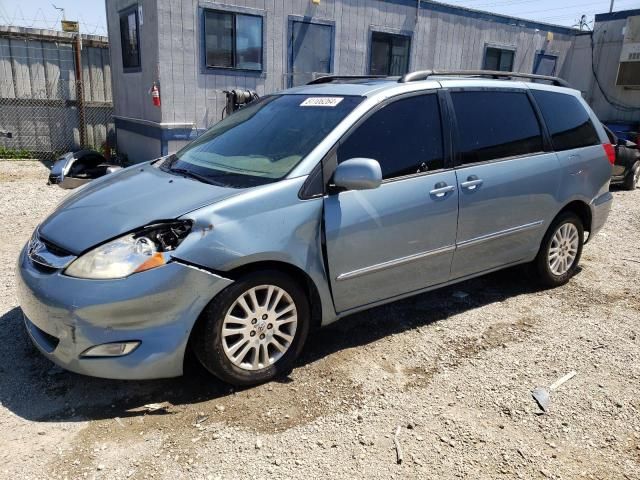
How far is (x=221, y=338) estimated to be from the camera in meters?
2.95

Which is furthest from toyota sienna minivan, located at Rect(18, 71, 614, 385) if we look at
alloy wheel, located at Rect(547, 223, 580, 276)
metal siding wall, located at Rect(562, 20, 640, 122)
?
metal siding wall, located at Rect(562, 20, 640, 122)

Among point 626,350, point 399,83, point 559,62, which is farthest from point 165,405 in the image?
point 559,62

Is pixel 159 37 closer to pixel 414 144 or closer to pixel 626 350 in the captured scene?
pixel 414 144

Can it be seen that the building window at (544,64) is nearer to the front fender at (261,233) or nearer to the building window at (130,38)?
the building window at (130,38)

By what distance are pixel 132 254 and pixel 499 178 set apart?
2660mm

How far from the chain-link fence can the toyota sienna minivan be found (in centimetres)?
819

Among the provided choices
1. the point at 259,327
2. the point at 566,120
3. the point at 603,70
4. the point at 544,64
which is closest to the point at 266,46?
the point at 566,120

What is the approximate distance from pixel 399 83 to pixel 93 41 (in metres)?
9.69

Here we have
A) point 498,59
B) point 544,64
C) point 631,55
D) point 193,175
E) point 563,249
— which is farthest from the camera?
point 544,64

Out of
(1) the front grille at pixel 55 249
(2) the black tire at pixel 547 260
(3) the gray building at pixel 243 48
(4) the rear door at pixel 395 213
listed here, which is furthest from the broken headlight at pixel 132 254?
(3) the gray building at pixel 243 48

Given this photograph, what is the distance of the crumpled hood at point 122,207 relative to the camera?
2.89 m

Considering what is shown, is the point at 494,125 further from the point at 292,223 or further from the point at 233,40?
the point at 233,40

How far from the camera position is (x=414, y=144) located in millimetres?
3645

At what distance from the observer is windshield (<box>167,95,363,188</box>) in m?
3.31
